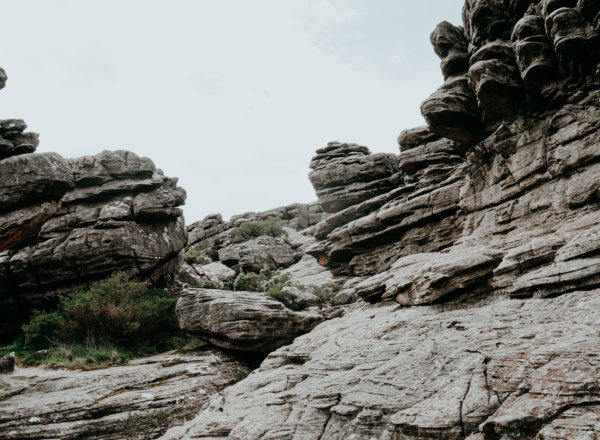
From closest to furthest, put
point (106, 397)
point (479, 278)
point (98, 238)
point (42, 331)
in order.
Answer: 1. point (479, 278)
2. point (106, 397)
3. point (42, 331)
4. point (98, 238)

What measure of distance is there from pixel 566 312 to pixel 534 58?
1544cm

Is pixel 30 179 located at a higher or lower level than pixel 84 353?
higher

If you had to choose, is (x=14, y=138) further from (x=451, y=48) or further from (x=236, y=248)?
(x=236, y=248)

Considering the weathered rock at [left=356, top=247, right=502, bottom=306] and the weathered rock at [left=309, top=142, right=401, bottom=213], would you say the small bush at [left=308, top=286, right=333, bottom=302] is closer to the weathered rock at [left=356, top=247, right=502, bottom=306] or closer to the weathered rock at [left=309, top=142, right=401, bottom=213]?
the weathered rock at [left=356, top=247, right=502, bottom=306]

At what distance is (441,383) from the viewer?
10.3m

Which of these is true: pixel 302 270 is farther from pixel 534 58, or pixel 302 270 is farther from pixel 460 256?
pixel 534 58

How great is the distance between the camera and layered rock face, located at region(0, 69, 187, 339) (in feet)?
99.1

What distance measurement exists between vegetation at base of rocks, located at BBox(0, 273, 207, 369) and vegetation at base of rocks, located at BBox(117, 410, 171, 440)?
7.50 m

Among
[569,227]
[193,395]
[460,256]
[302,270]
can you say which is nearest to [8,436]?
[193,395]

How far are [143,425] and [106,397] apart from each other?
2.74 meters

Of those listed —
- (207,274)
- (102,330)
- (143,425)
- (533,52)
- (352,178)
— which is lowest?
(143,425)

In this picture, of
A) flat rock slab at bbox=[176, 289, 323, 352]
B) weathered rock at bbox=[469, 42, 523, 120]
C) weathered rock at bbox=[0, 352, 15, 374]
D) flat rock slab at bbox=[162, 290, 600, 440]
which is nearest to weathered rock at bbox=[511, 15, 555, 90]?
weathered rock at bbox=[469, 42, 523, 120]

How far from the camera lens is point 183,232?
37.2 meters

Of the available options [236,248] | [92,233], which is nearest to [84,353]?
[92,233]
